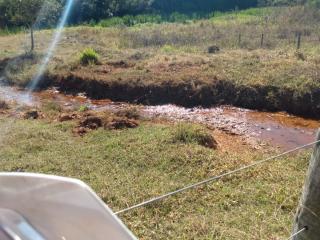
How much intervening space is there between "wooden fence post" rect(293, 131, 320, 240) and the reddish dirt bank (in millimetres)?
7470

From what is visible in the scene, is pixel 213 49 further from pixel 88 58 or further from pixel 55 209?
pixel 55 209

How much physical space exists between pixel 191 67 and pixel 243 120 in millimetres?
2650

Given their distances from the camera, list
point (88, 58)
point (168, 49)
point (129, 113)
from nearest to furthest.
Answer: point (129, 113), point (88, 58), point (168, 49)

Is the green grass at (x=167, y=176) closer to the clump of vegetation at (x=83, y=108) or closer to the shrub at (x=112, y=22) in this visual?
the clump of vegetation at (x=83, y=108)

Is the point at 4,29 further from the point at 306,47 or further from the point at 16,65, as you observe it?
the point at 306,47

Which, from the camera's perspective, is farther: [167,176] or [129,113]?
[129,113]

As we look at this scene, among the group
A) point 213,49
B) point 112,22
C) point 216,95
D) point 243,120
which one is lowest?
point 243,120

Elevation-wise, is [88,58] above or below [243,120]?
above

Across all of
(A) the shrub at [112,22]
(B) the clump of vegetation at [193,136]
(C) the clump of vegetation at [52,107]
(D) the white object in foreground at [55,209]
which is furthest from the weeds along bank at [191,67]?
(D) the white object in foreground at [55,209]

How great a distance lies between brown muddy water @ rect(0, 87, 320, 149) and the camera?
814cm

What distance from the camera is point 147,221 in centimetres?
446

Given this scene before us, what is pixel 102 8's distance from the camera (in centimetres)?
2455

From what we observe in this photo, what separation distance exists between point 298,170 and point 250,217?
6.04ft

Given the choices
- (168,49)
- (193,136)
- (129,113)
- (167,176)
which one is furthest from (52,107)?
(168,49)
